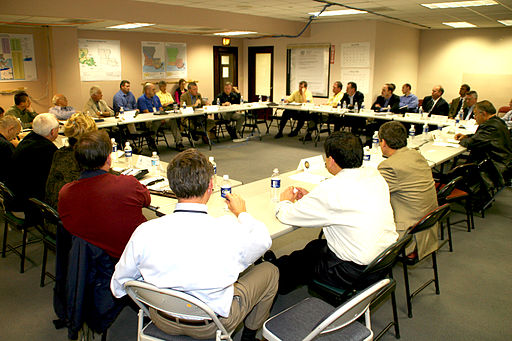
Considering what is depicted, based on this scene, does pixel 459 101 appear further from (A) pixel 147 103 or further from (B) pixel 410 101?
(A) pixel 147 103

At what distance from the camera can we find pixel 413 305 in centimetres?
285

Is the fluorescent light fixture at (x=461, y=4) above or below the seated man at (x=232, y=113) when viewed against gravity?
above

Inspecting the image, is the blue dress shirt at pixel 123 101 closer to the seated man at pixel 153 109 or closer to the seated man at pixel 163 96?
the seated man at pixel 153 109

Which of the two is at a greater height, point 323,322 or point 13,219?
point 323,322

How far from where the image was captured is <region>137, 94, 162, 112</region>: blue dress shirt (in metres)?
7.96

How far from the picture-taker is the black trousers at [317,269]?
2156mm

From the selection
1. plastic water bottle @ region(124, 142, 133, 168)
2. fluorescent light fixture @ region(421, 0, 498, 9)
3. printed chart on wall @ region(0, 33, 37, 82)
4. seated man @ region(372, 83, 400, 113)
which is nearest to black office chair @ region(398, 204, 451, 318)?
plastic water bottle @ region(124, 142, 133, 168)

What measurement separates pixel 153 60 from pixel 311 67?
409 centimetres

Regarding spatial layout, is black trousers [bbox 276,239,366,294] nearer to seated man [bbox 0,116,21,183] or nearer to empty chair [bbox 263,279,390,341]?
empty chair [bbox 263,279,390,341]

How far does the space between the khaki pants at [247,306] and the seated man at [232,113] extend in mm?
6760

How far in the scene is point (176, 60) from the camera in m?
10.4

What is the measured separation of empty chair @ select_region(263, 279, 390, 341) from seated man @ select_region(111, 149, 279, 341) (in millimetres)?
170

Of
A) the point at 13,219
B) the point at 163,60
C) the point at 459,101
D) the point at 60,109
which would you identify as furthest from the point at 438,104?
the point at 13,219

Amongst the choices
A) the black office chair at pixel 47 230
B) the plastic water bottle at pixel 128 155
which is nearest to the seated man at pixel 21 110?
the plastic water bottle at pixel 128 155
